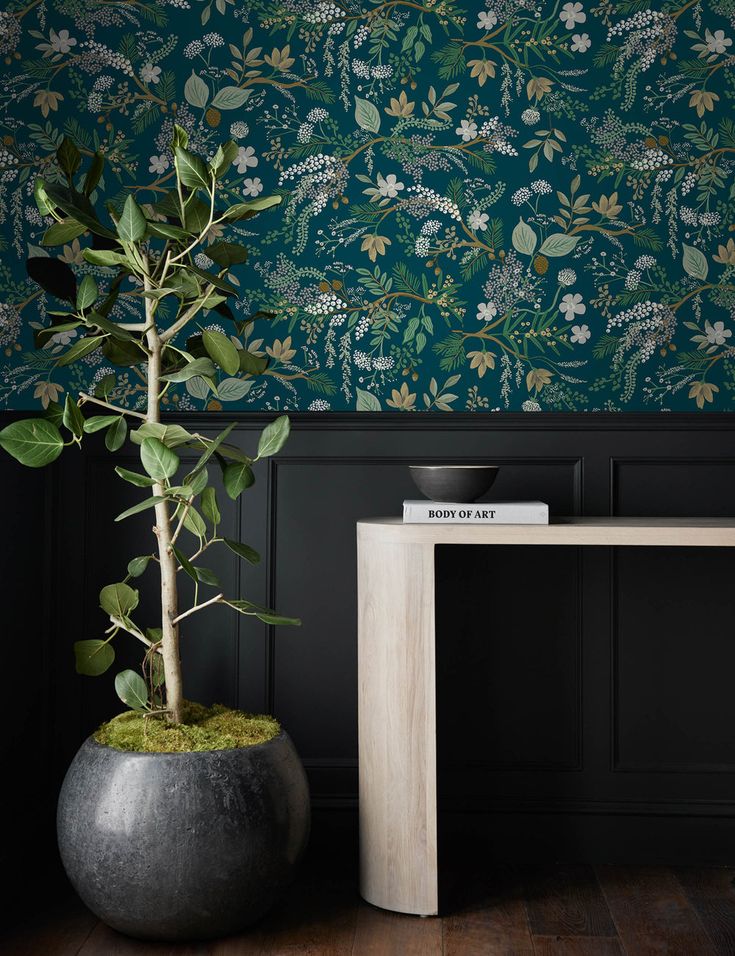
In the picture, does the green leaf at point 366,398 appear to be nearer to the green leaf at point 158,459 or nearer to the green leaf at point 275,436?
the green leaf at point 275,436

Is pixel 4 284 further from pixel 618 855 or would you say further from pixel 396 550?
pixel 618 855

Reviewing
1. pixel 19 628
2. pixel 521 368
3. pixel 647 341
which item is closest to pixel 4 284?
pixel 19 628

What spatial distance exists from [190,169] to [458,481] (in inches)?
31.6

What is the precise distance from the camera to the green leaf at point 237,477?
5.71 ft

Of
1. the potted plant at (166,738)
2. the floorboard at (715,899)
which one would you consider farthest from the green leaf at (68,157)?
the floorboard at (715,899)

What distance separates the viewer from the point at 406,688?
178 centimetres

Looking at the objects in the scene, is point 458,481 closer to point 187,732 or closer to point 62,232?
point 187,732

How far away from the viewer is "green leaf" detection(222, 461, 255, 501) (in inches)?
68.5

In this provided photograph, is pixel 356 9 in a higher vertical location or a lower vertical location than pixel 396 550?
higher

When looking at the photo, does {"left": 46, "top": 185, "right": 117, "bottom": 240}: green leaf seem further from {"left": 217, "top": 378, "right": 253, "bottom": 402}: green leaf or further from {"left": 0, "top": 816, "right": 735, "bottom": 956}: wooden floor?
{"left": 0, "top": 816, "right": 735, "bottom": 956}: wooden floor

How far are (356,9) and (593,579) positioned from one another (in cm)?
149

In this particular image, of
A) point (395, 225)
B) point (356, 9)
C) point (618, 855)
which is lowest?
point (618, 855)

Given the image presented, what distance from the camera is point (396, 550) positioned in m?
1.78

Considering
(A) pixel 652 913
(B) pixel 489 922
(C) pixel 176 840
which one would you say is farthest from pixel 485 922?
(C) pixel 176 840
